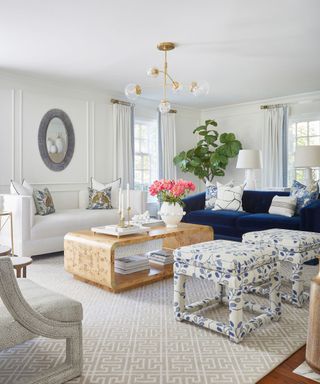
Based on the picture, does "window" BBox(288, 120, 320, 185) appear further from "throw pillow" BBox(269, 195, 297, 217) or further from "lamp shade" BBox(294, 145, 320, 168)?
"throw pillow" BBox(269, 195, 297, 217)

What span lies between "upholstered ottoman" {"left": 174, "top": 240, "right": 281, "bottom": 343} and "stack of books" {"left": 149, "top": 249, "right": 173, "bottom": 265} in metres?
0.98

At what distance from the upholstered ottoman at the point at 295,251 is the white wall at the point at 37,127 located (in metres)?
3.56

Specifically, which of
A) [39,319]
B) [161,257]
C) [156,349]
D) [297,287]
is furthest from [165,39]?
[39,319]

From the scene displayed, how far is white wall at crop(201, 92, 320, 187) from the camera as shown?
6.30m

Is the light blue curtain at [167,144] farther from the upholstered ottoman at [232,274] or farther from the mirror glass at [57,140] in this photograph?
the upholstered ottoman at [232,274]

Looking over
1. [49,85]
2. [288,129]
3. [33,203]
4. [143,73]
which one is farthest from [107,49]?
[288,129]

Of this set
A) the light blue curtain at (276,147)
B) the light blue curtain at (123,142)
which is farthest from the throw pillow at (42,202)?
the light blue curtain at (276,147)

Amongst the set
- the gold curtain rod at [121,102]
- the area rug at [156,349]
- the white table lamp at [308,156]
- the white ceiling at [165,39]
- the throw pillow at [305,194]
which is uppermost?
the white ceiling at [165,39]

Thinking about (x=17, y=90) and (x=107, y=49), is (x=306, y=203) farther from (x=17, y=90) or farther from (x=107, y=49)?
(x=17, y=90)

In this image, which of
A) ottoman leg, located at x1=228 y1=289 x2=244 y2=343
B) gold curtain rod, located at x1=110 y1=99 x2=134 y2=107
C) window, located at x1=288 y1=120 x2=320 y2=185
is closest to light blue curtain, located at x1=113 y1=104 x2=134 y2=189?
gold curtain rod, located at x1=110 y1=99 x2=134 y2=107

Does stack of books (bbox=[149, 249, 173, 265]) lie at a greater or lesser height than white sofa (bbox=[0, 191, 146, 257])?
lesser

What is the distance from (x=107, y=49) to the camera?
4059 mm

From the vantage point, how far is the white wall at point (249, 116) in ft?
20.7

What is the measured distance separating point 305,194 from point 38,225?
3.22 meters
